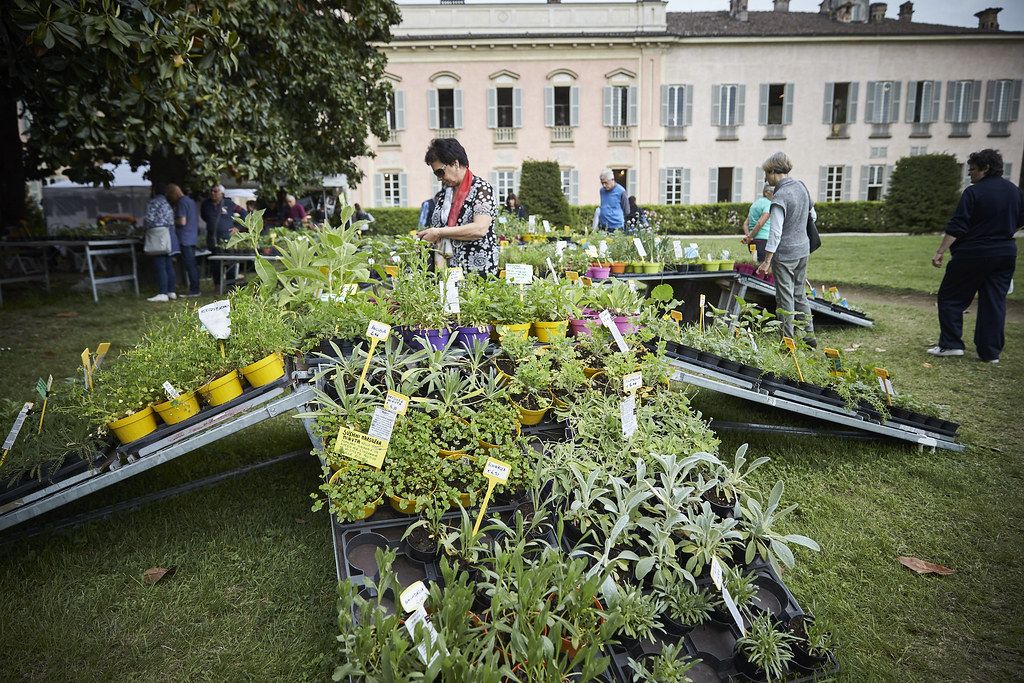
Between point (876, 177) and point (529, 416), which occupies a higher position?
point (876, 177)

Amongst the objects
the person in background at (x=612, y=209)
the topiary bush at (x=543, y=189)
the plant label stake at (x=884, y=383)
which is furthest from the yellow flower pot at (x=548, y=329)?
the topiary bush at (x=543, y=189)

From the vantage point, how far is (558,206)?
2112 cm

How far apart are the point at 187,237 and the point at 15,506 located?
7561 mm

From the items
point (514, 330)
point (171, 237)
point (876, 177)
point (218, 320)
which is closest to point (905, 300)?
point (514, 330)

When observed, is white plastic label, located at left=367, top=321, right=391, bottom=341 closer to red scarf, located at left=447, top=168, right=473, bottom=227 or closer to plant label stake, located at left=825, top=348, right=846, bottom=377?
red scarf, located at left=447, top=168, right=473, bottom=227

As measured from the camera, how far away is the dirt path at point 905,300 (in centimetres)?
730

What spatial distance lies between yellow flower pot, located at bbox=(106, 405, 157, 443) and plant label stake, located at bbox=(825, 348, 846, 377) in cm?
360

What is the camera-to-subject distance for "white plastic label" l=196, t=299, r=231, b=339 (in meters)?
2.47

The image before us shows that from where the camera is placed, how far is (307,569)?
2.49 meters

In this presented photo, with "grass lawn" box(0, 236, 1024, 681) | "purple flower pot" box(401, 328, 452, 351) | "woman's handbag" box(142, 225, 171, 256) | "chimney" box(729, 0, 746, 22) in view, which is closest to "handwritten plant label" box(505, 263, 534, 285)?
"purple flower pot" box(401, 328, 452, 351)

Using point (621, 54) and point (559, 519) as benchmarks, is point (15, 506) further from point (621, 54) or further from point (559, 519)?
point (621, 54)

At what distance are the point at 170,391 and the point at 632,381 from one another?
75.4 inches

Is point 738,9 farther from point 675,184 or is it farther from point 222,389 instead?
point 222,389

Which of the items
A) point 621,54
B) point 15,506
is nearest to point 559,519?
point 15,506
